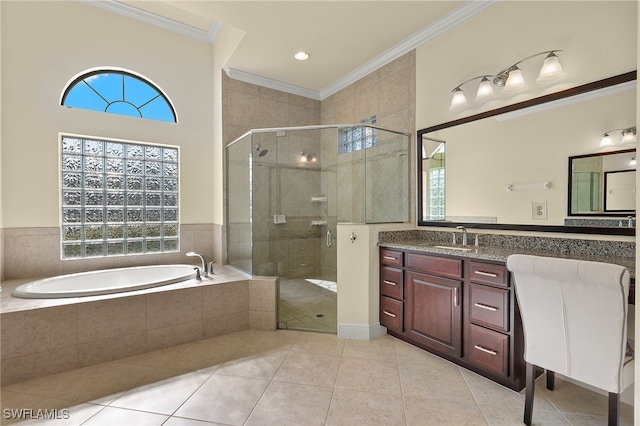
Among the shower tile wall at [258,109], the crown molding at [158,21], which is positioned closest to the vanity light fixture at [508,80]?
the shower tile wall at [258,109]

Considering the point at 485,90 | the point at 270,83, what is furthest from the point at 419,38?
the point at 270,83

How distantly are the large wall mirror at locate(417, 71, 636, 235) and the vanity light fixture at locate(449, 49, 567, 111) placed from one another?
12 centimetres

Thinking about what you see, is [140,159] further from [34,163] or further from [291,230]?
[291,230]

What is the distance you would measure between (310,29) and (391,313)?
2764 millimetres

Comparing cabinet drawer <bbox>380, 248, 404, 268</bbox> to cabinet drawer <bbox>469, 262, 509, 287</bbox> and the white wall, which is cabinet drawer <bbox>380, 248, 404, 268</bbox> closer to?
cabinet drawer <bbox>469, 262, 509, 287</bbox>

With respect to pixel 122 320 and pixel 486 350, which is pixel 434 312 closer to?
pixel 486 350

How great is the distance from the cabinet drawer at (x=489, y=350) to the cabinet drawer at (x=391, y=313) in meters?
0.59

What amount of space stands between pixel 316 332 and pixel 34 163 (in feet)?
10.5

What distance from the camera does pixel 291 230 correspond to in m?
3.07

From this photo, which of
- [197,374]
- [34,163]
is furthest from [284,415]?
[34,163]

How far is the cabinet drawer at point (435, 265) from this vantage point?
203 cm

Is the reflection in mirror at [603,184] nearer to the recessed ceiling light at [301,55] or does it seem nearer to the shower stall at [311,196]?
the shower stall at [311,196]

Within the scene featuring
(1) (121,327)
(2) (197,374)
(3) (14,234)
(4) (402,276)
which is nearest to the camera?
(2) (197,374)

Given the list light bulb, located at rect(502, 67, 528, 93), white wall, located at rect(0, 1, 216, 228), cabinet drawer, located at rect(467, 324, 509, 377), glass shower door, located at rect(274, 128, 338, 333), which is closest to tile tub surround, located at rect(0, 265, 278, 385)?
glass shower door, located at rect(274, 128, 338, 333)
